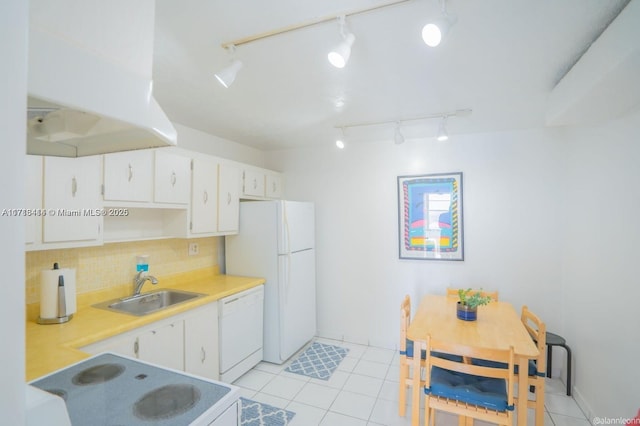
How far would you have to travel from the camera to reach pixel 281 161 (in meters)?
4.08

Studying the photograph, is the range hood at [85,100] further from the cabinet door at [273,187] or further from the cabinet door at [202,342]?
the cabinet door at [273,187]

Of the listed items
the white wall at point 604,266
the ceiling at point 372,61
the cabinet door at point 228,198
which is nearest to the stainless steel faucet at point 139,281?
the cabinet door at point 228,198

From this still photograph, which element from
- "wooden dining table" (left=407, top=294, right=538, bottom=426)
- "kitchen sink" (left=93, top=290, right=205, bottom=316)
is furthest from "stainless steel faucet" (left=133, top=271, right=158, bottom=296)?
"wooden dining table" (left=407, top=294, right=538, bottom=426)

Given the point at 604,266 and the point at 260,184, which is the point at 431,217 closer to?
the point at 604,266

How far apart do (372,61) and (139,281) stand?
242 centimetres

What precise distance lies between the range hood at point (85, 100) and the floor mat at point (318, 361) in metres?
2.75

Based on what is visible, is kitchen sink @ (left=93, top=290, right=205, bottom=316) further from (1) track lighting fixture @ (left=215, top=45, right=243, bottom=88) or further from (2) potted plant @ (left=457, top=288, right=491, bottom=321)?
(2) potted plant @ (left=457, top=288, right=491, bottom=321)

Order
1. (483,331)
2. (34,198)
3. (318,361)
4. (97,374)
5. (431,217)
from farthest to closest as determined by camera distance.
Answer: (431,217), (318,361), (483,331), (34,198), (97,374)

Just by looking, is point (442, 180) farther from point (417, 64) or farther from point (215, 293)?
point (215, 293)

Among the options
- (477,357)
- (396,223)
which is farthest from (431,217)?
(477,357)

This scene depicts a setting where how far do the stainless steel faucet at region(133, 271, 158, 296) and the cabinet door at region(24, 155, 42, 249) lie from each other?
889mm

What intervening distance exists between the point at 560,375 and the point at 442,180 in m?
2.16

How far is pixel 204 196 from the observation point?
9.14ft

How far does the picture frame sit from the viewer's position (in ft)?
10.6
